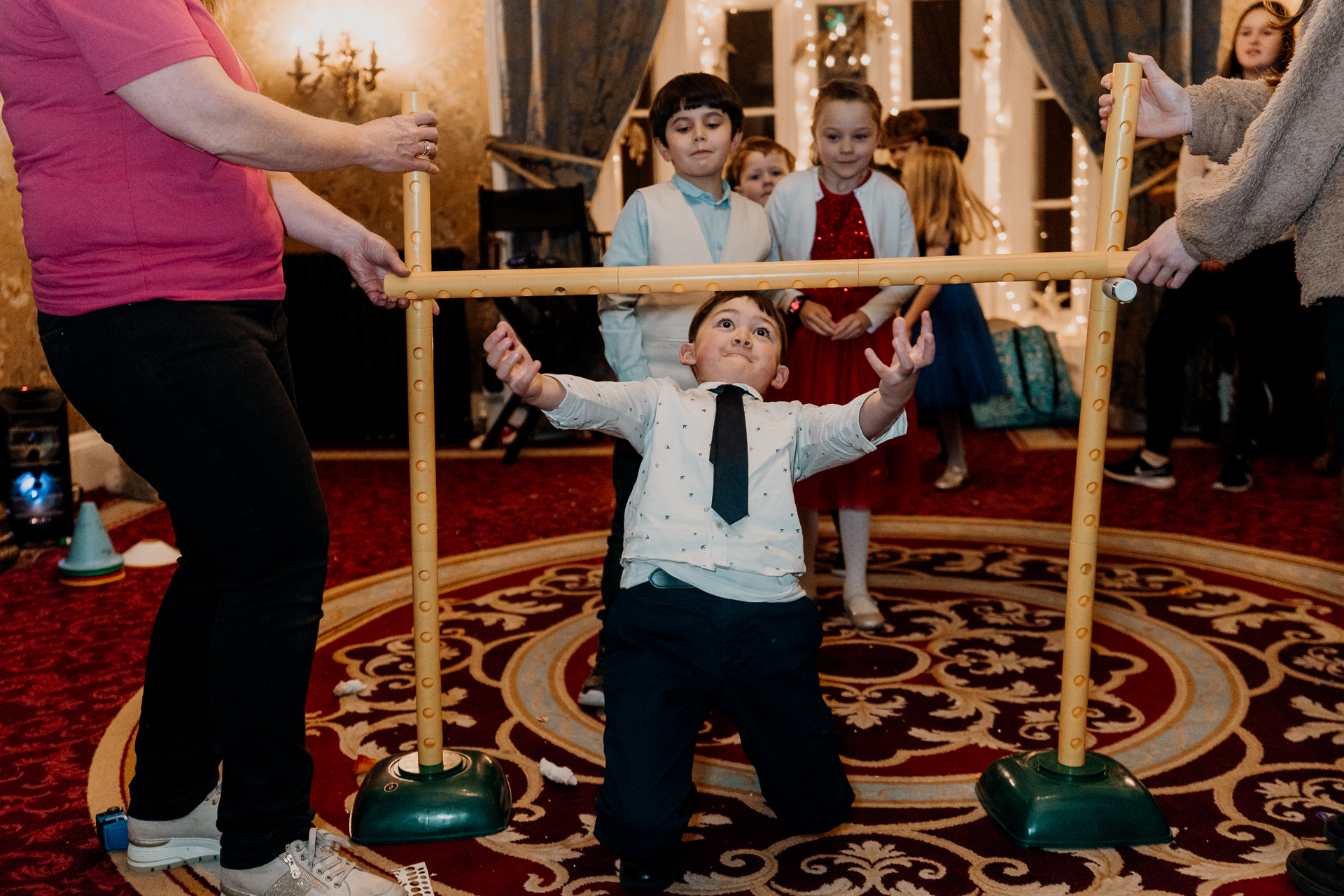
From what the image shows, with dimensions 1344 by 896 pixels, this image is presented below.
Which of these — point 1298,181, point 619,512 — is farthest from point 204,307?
point 1298,181

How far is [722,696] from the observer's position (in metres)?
1.43

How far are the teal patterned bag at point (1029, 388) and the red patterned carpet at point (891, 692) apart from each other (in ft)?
3.06

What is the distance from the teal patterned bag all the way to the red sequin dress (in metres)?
2.57

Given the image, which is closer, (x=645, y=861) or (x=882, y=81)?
(x=645, y=861)

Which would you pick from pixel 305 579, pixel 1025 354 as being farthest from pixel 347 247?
pixel 1025 354

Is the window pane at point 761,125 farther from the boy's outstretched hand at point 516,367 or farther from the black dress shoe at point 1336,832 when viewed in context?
the black dress shoe at point 1336,832

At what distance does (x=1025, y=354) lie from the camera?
4793mm

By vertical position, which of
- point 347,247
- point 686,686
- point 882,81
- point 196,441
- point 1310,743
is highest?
point 882,81

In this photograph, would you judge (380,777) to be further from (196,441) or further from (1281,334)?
(1281,334)

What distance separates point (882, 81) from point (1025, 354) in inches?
56.2

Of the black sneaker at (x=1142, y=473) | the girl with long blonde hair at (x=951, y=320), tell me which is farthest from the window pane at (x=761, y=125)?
the black sneaker at (x=1142, y=473)

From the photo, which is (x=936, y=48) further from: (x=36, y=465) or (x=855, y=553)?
(x=36, y=465)

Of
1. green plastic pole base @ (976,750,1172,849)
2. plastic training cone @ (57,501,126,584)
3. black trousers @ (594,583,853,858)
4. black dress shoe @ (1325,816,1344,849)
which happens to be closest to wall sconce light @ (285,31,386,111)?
plastic training cone @ (57,501,126,584)

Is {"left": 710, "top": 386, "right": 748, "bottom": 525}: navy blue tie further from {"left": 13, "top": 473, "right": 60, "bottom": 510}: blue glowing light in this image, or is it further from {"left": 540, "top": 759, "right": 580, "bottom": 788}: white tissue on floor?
{"left": 13, "top": 473, "right": 60, "bottom": 510}: blue glowing light
